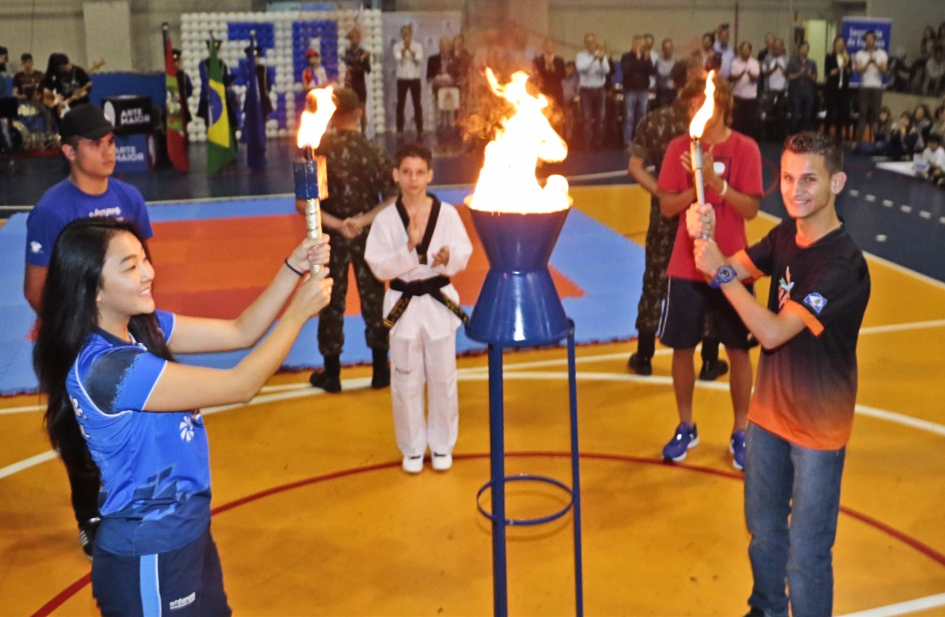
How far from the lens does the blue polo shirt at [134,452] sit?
3.36 metres

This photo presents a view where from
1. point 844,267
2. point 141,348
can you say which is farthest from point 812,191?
point 141,348

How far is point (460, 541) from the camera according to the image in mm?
5770

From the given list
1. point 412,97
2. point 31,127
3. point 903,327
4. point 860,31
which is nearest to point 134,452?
point 903,327

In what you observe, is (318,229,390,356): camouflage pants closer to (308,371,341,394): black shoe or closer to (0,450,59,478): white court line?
(308,371,341,394): black shoe

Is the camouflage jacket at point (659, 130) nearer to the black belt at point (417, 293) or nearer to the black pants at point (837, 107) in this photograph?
the black belt at point (417, 293)

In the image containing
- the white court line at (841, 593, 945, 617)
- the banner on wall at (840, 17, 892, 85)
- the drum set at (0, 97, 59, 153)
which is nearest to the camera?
the white court line at (841, 593, 945, 617)

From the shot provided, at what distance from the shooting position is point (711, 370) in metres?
8.18

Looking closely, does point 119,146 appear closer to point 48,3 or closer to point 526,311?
point 48,3

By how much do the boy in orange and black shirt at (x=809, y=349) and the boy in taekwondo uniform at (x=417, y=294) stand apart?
8.09ft

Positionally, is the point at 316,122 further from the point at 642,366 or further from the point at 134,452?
the point at 642,366

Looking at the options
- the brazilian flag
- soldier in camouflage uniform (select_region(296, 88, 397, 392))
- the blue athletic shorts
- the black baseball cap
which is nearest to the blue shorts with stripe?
the black baseball cap

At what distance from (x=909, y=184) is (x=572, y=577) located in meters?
13.1

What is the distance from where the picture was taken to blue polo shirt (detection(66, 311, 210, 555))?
336 cm

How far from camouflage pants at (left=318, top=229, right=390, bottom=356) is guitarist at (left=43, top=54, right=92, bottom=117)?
13412 mm
